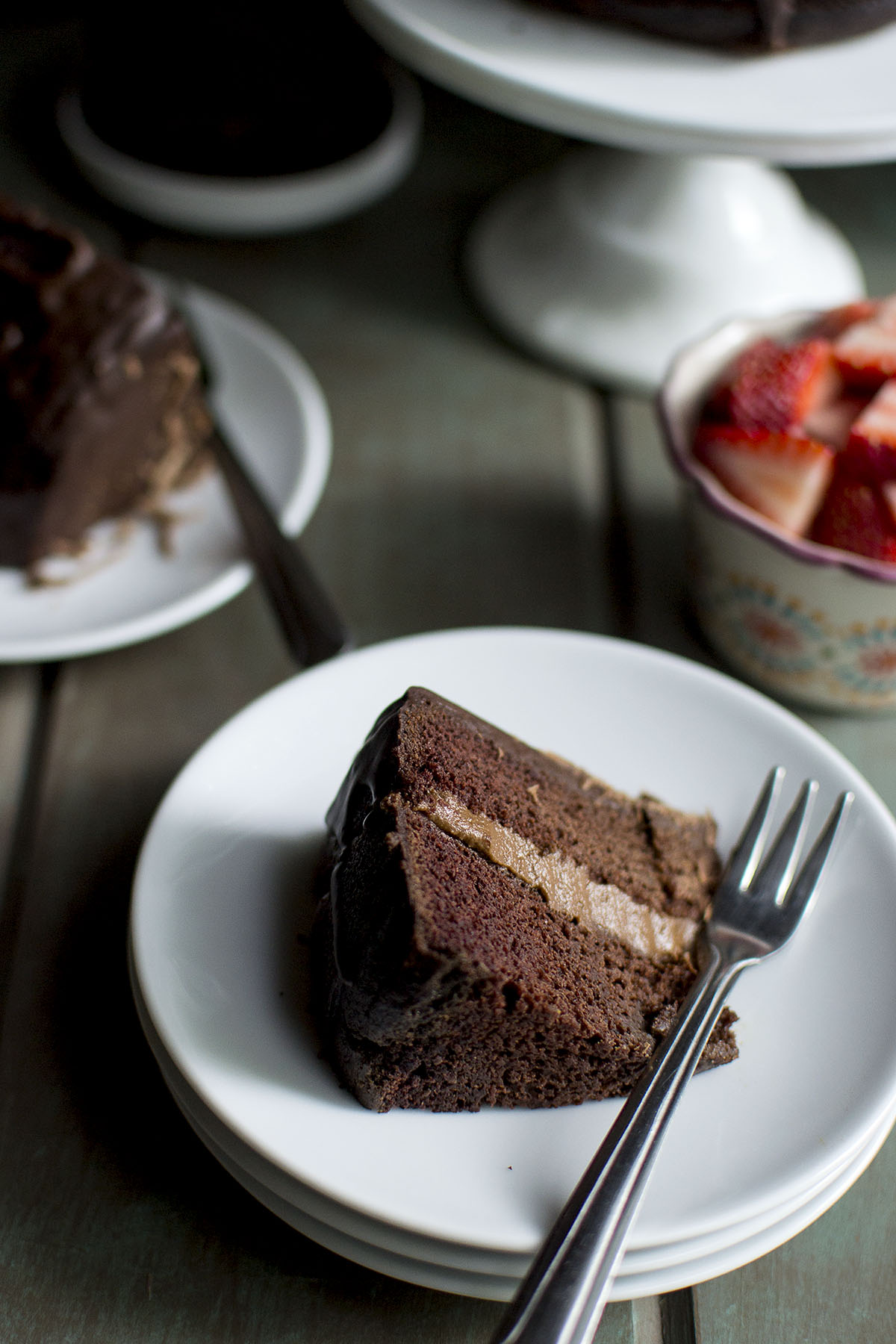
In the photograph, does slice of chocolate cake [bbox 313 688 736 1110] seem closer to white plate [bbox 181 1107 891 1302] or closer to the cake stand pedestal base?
white plate [bbox 181 1107 891 1302]

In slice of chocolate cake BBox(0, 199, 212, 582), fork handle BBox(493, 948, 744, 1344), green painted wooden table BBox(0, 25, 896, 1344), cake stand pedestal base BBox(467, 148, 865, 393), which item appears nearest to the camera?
fork handle BBox(493, 948, 744, 1344)

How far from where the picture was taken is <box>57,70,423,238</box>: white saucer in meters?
1.30

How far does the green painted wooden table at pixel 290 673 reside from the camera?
0.62 meters

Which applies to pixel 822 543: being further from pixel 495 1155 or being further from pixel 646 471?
pixel 495 1155

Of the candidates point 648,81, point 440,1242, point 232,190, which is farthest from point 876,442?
point 232,190

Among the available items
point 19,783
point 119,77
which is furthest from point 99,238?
point 19,783

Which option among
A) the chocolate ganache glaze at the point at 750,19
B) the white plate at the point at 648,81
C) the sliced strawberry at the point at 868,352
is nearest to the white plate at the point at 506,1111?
the sliced strawberry at the point at 868,352

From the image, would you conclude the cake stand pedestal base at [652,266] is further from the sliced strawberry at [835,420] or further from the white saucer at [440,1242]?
the white saucer at [440,1242]

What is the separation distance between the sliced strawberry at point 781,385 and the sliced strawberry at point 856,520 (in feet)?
0.23

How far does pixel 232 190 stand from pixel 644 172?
438 mm

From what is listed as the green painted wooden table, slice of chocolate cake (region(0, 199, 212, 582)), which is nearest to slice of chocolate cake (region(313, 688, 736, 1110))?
the green painted wooden table

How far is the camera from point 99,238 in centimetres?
134

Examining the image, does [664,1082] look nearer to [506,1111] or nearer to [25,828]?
[506,1111]

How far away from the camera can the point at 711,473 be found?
2.99ft
